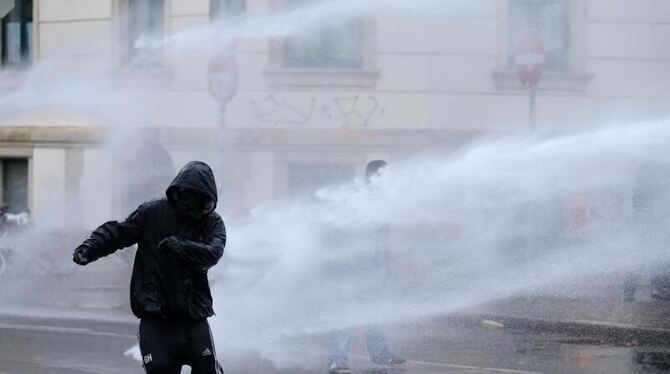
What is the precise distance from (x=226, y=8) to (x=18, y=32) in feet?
14.6

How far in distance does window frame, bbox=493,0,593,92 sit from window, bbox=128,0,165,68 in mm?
5304

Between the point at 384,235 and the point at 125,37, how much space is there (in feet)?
38.2

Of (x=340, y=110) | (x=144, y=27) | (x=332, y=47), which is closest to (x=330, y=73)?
(x=332, y=47)

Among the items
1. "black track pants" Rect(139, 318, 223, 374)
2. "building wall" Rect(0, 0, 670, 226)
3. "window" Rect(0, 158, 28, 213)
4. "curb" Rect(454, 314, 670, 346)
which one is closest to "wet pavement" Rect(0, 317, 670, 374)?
"curb" Rect(454, 314, 670, 346)

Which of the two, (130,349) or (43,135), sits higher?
(43,135)

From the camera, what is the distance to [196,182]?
7.42 meters

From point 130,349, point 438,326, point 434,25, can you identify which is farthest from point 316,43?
point 130,349

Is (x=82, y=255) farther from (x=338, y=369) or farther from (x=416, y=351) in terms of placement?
(x=416, y=351)

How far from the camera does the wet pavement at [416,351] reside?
11430 millimetres

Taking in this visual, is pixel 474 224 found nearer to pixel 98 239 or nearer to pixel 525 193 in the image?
pixel 525 193

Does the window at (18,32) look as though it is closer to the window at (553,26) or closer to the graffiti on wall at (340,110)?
the graffiti on wall at (340,110)

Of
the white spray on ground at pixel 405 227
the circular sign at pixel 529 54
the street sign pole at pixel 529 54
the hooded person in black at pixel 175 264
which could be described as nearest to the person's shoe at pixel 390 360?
the white spray on ground at pixel 405 227

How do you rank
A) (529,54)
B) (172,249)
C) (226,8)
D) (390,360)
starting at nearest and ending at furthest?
(172,249) → (390,360) → (529,54) → (226,8)

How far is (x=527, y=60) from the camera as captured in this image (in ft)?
61.6
